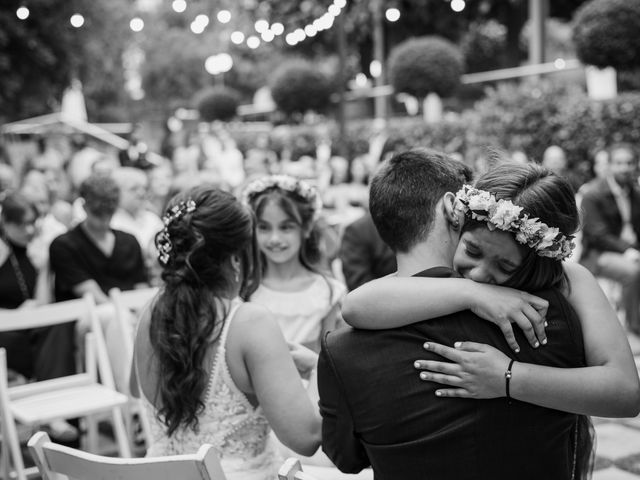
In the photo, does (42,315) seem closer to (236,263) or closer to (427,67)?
(236,263)

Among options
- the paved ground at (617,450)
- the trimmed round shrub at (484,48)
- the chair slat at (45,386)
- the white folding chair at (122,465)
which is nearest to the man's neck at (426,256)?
the white folding chair at (122,465)

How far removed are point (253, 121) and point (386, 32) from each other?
8.62m

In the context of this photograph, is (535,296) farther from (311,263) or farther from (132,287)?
(132,287)

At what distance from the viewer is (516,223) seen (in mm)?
1816

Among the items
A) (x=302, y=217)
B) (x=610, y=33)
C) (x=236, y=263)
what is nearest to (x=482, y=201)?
(x=236, y=263)

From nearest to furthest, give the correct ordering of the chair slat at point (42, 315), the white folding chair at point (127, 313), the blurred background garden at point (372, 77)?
the chair slat at point (42, 315) → the white folding chair at point (127, 313) → the blurred background garden at point (372, 77)

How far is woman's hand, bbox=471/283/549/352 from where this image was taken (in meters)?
1.82

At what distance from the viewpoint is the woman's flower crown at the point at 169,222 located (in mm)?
2619

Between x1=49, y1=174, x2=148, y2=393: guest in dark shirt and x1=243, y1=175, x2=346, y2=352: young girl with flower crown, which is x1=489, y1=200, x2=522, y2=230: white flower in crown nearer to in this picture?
x1=243, y1=175, x2=346, y2=352: young girl with flower crown

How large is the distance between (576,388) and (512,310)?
0.81 feet

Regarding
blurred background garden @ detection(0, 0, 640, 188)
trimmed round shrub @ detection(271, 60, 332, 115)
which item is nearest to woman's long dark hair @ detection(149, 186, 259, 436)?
blurred background garden @ detection(0, 0, 640, 188)

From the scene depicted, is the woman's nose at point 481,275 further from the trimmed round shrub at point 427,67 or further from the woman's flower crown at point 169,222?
the trimmed round shrub at point 427,67

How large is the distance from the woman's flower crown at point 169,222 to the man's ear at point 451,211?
3.06ft

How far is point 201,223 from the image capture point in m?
2.57
